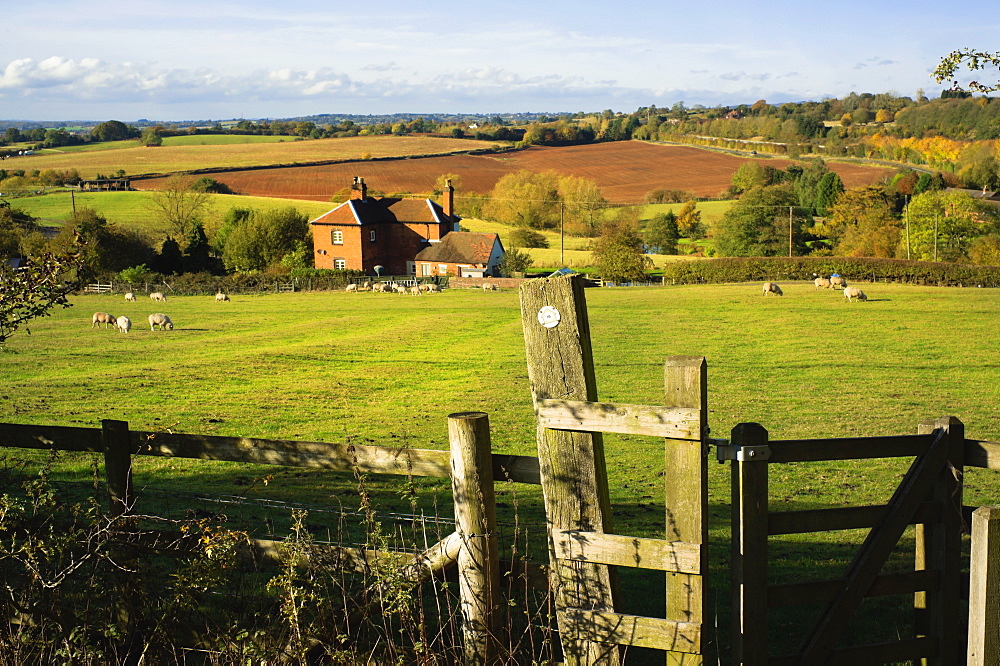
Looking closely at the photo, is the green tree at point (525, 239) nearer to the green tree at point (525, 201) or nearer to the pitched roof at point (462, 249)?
the green tree at point (525, 201)

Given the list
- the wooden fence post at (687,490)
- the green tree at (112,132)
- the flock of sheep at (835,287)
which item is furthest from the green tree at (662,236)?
the green tree at (112,132)

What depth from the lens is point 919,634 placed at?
4.89 metres

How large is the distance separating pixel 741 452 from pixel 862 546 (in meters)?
0.95

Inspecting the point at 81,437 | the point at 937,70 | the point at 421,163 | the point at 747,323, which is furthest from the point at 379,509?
the point at 421,163

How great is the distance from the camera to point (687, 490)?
164 inches

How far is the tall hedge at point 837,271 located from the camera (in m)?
49.0

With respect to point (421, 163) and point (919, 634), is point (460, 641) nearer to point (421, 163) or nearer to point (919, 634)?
point (919, 634)

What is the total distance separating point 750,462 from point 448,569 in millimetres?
1697

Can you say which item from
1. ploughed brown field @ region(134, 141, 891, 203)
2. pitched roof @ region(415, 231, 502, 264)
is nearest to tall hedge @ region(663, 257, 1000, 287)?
pitched roof @ region(415, 231, 502, 264)

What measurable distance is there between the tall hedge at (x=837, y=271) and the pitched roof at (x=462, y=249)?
2348 centimetres

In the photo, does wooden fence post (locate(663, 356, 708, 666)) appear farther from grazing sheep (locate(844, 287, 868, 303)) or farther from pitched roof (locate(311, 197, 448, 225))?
pitched roof (locate(311, 197, 448, 225))

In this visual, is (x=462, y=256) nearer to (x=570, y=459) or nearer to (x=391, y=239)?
(x=391, y=239)

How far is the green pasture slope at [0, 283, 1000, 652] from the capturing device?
1084 cm

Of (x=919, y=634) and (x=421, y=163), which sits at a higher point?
(x=421, y=163)
